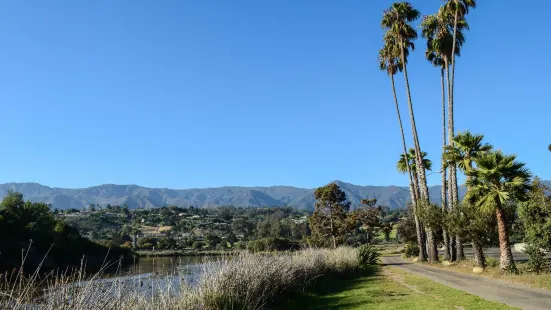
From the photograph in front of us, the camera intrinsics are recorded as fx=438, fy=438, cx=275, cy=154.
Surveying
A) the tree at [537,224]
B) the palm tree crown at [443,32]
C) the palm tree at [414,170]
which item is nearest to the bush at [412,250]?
the palm tree at [414,170]

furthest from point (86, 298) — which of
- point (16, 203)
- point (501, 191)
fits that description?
point (16, 203)

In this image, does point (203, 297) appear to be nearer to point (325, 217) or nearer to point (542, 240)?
point (542, 240)

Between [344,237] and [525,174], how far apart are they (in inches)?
1417

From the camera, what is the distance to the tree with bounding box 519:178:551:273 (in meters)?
19.6

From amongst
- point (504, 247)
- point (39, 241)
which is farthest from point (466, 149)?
point (39, 241)

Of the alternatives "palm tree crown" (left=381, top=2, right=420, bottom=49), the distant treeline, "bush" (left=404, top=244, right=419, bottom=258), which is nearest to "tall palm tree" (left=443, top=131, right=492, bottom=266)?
"palm tree crown" (left=381, top=2, right=420, bottom=49)

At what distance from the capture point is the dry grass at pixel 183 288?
5.02m

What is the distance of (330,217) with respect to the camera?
2168 inches

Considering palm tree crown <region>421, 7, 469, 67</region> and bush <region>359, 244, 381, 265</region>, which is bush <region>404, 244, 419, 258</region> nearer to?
bush <region>359, 244, 381, 265</region>

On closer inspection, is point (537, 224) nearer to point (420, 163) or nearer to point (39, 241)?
point (420, 163)

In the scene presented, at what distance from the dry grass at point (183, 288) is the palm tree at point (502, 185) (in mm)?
9133

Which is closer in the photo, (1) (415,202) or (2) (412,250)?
(1) (415,202)

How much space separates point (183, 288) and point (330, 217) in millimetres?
46698

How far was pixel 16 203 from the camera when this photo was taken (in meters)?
67.8
